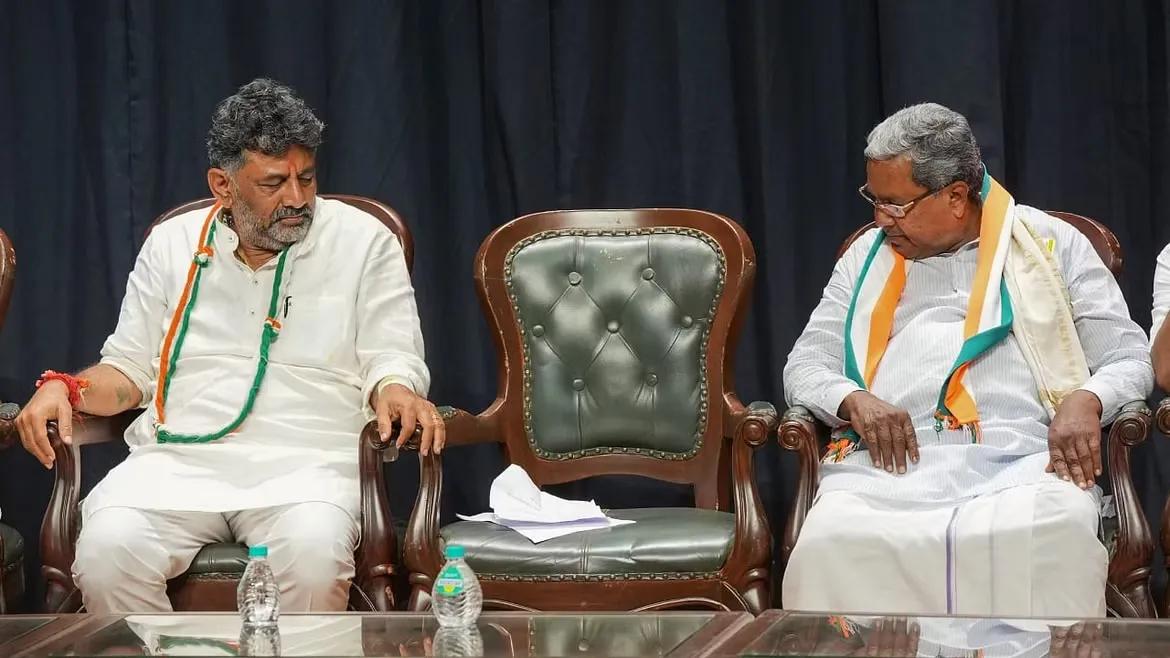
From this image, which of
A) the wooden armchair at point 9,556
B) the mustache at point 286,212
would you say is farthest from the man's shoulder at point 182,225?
the wooden armchair at point 9,556

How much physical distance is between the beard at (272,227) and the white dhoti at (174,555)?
0.68 m

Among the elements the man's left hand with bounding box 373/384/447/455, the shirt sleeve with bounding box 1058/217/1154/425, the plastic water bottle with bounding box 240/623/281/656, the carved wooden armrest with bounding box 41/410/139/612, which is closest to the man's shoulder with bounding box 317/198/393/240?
the man's left hand with bounding box 373/384/447/455

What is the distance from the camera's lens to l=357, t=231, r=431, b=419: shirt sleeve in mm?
3510

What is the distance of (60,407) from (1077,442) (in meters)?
2.11

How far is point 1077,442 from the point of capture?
304 centimetres

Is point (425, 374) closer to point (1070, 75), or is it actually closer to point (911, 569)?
point (911, 569)

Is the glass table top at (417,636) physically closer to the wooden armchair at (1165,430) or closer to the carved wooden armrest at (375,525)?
the carved wooden armrest at (375,525)

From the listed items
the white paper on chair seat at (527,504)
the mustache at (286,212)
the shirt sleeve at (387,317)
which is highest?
the mustache at (286,212)

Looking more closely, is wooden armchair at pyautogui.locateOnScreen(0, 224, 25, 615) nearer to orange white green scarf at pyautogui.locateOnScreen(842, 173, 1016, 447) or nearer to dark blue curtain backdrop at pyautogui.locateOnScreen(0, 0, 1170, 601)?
dark blue curtain backdrop at pyautogui.locateOnScreen(0, 0, 1170, 601)

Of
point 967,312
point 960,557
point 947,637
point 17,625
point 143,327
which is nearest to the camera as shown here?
point 947,637

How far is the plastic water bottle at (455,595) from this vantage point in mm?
2379

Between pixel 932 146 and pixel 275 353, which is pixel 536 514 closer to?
pixel 275 353

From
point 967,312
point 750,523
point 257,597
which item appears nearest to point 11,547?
point 257,597

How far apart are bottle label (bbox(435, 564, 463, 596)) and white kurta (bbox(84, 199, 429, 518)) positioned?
39.8 inches
